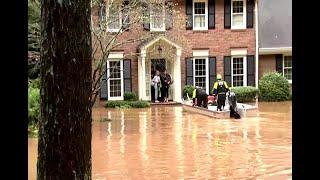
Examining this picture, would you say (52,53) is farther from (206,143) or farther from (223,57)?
(223,57)

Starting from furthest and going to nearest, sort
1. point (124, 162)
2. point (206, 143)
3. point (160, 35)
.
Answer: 1. point (160, 35)
2. point (206, 143)
3. point (124, 162)

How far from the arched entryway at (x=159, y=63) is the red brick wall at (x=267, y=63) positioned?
197 inches

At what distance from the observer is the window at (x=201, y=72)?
28.7 metres

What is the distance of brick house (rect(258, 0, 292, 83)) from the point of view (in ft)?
94.5

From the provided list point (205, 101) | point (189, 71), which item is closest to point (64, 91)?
point (205, 101)

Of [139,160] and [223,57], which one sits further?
[223,57]

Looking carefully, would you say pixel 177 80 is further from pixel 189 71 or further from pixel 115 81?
pixel 115 81

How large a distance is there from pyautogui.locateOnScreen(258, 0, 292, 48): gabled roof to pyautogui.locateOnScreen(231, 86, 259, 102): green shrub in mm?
2970

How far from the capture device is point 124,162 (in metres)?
11.2

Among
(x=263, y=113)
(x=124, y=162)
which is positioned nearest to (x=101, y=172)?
(x=124, y=162)

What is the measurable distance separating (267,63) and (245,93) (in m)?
3.26

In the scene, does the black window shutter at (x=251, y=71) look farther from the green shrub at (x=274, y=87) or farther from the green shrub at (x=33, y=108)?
the green shrub at (x=33, y=108)

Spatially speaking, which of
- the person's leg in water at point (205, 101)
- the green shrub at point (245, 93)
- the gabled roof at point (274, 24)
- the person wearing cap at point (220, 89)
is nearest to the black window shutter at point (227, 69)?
the green shrub at point (245, 93)
